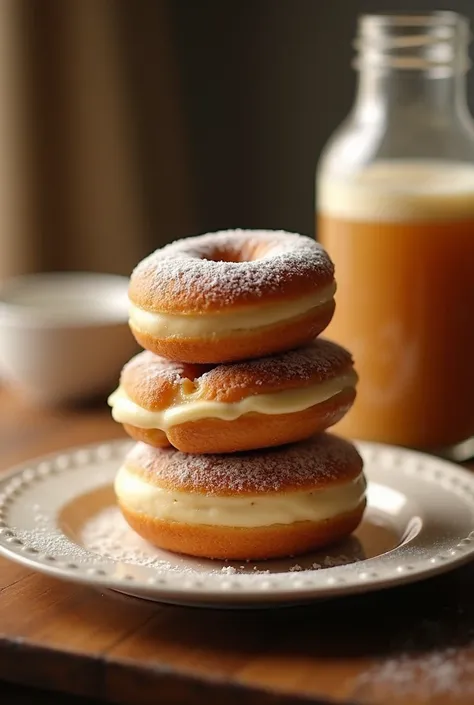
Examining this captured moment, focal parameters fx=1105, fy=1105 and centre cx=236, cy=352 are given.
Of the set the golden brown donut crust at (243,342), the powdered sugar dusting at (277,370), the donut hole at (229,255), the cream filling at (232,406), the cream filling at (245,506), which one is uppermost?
the donut hole at (229,255)

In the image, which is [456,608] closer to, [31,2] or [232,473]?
[232,473]

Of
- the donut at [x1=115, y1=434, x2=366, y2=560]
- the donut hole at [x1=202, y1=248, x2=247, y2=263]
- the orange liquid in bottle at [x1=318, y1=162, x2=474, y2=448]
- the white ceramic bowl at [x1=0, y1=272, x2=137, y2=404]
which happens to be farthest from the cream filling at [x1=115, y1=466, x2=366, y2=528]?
the white ceramic bowl at [x1=0, y1=272, x2=137, y2=404]

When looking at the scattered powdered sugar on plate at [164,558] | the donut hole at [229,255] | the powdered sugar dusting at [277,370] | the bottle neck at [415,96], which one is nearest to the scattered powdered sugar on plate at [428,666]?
the scattered powdered sugar on plate at [164,558]

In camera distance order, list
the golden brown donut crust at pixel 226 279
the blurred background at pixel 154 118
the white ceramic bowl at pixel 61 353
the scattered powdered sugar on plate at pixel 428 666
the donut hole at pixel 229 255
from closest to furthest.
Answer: the scattered powdered sugar on plate at pixel 428 666
the golden brown donut crust at pixel 226 279
the donut hole at pixel 229 255
the white ceramic bowl at pixel 61 353
the blurred background at pixel 154 118

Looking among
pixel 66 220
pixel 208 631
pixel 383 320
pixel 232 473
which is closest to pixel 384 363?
pixel 383 320

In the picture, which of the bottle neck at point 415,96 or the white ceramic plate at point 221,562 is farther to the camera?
the bottle neck at point 415,96

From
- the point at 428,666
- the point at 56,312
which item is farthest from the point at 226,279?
the point at 56,312

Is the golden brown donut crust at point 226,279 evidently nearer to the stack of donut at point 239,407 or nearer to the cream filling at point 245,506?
the stack of donut at point 239,407
